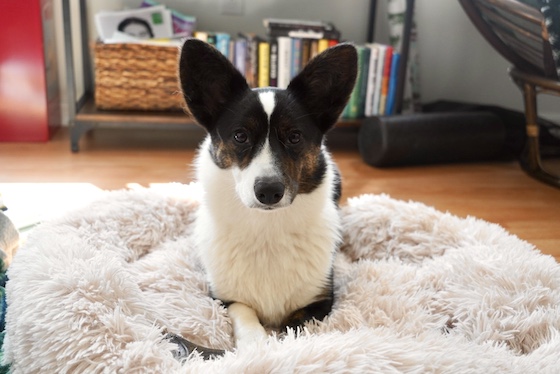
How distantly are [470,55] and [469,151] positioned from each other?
872mm

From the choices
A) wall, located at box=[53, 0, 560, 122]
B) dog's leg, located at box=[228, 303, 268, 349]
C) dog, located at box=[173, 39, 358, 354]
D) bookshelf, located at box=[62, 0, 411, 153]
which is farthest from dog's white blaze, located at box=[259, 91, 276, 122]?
wall, located at box=[53, 0, 560, 122]

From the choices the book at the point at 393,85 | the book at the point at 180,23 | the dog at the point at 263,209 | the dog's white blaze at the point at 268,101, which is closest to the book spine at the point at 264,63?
the book at the point at 180,23

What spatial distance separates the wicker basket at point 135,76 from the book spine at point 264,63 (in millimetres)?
434

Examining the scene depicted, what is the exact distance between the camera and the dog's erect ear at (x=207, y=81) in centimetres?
156

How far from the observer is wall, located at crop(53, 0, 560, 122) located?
11.7ft

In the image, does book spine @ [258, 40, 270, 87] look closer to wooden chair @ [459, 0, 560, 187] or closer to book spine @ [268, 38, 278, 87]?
book spine @ [268, 38, 278, 87]

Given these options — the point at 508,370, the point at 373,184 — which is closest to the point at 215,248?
the point at 508,370

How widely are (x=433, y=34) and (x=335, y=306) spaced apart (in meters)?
2.52

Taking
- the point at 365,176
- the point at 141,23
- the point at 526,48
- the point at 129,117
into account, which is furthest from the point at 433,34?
the point at 129,117

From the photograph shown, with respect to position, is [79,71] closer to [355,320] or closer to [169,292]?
[169,292]

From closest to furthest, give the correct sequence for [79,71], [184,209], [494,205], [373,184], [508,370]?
[508,370] < [184,209] < [494,205] < [373,184] < [79,71]

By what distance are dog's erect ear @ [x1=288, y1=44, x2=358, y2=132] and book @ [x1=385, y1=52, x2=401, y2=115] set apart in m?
1.73

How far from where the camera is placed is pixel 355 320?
5.30ft

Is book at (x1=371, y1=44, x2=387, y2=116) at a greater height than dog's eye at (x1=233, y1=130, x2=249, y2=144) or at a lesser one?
lesser
